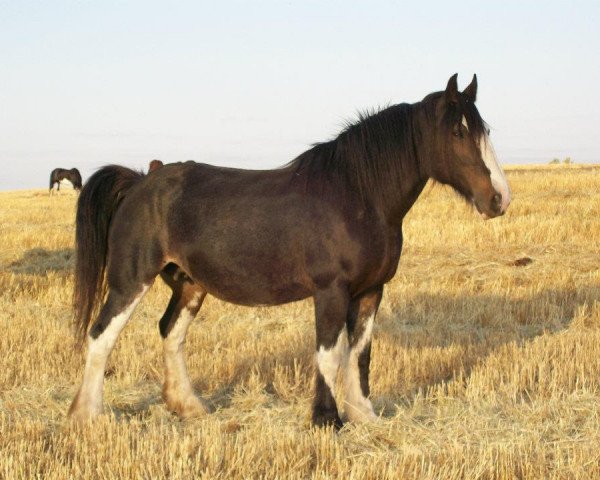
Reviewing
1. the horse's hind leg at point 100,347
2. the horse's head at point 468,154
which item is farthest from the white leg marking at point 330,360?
the horse's hind leg at point 100,347

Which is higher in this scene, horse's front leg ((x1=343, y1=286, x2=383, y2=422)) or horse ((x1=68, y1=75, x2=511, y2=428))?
horse ((x1=68, y1=75, x2=511, y2=428))

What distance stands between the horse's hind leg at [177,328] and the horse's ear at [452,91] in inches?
102

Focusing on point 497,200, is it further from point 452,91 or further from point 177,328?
point 177,328

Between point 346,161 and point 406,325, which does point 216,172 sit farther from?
point 406,325

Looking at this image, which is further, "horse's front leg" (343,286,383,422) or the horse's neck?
"horse's front leg" (343,286,383,422)

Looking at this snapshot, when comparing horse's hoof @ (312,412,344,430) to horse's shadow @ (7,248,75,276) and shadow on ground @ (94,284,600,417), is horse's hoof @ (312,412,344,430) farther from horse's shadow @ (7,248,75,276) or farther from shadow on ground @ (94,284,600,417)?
horse's shadow @ (7,248,75,276)

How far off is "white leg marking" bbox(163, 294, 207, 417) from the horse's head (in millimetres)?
2401

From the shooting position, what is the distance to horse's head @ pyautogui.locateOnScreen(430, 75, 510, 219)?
16.9ft

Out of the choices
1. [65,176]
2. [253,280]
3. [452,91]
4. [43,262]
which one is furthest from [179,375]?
[65,176]

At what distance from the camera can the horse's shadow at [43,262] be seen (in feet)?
44.6

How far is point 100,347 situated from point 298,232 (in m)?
1.85

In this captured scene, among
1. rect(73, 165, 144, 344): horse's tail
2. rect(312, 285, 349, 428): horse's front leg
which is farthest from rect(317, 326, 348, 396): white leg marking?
rect(73, 165, 144, 344): horse's tail

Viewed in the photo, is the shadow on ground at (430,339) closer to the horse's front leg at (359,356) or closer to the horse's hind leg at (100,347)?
the horse's front leg at (359,356)

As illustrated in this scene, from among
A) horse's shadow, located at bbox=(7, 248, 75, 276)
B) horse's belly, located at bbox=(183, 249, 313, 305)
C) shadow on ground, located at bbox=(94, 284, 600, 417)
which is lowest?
shadow on ground, located at bbox=(94, 284, 600, 417)
